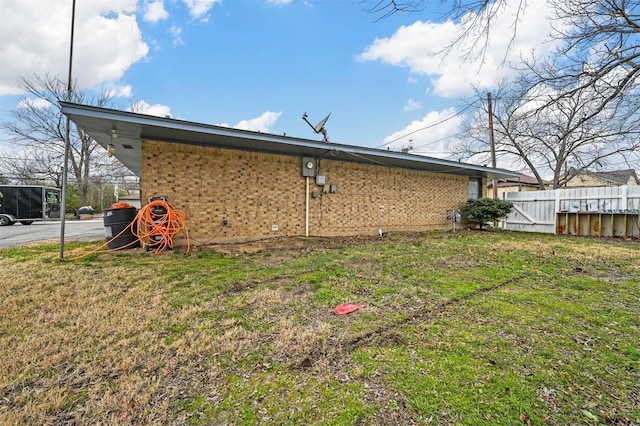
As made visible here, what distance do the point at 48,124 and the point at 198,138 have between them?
23.3 m

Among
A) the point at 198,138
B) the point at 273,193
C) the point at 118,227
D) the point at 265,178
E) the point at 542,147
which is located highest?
the point at 542,147

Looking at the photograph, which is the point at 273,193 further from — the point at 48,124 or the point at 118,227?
the point at 48,124

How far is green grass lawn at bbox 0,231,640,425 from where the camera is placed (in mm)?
1574

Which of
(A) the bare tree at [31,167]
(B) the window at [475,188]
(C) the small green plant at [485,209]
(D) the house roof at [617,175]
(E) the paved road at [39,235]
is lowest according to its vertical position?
(E) the paved road at [39,235]

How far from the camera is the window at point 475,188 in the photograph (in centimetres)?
1304

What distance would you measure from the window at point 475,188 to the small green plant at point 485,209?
91 centimetres

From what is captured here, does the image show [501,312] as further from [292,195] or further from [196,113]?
[196,113]

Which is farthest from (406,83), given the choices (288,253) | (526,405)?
(526,405)

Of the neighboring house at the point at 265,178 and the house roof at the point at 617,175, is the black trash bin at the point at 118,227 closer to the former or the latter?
the neighboring house at the point at 265,178

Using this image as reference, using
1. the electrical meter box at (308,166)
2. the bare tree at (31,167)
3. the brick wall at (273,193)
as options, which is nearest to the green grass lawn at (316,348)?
the brick wall at (273,193)

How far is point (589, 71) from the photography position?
137 inches

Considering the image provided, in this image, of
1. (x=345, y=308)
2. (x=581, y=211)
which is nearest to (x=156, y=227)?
(x=345, y=308)

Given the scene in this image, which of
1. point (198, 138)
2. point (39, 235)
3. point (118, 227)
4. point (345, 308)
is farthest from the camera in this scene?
point (39, 235)

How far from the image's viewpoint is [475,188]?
1327 cm
